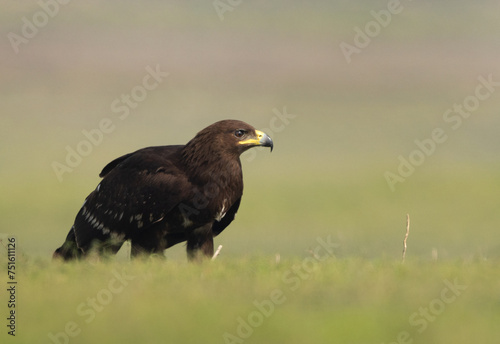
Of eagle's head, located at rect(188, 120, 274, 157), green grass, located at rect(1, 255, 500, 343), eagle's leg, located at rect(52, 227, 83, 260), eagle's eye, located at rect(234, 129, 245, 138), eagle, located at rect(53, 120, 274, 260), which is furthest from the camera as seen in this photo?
eagle's leg, located at rect(52, 227, 83, 260)

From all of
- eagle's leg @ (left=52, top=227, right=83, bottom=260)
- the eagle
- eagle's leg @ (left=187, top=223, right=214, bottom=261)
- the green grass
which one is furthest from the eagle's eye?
eagle's leg @ (left=52, top=227, right=83, bottom=260)

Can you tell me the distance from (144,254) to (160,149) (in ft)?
4.31

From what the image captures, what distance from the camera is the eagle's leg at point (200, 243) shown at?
11555 mm

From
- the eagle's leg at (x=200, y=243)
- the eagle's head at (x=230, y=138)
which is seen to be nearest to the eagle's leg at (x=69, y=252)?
the eagle's leg at (x=200, y=243)

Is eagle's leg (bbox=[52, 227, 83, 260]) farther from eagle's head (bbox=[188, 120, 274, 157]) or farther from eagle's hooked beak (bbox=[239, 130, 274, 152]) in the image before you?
eagle's hooked beak (bbox=[239, 130, 274, 152])

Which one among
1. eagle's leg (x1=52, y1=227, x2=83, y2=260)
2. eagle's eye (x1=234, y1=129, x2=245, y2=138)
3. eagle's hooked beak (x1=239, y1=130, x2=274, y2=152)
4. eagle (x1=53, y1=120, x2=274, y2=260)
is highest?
eagle's eye (x1=234, y1=129, x2=245, y2=138)

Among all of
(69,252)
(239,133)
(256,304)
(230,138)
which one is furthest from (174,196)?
(256,304)

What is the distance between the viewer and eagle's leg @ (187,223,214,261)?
11555 millimetres

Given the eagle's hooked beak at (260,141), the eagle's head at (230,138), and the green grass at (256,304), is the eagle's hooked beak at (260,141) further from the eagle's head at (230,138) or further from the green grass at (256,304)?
the green grass at (256,304)

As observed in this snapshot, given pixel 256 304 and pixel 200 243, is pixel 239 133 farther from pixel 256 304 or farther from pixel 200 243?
pixel 256 304

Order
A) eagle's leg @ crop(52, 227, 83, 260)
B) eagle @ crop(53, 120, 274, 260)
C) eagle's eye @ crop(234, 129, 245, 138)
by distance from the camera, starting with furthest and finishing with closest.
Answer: eagle's leg @ crop(52, 227, 83, 260)
eagle's eye @ crop(234, 129, 245, 138)
eagle @ crop(53, 120, 274, 260)

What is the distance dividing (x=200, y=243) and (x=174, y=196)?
736mm

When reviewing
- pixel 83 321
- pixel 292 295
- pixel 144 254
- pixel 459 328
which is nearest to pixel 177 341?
pixel 83 321

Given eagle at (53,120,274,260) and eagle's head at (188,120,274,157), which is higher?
eagle's head at (188,120,274,157)
